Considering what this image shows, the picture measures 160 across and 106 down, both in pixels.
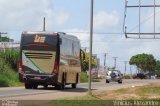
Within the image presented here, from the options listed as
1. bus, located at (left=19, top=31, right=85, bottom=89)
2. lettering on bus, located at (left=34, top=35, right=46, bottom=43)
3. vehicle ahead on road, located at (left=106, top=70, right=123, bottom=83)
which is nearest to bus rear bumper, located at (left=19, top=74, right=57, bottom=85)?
bus, located at (left=19, top=31, right=85, bottom=89)

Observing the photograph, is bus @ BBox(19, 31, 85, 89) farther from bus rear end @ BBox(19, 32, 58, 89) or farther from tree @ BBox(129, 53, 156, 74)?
tree @ BBox(129, 53, 156, 74)

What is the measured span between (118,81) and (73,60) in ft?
100


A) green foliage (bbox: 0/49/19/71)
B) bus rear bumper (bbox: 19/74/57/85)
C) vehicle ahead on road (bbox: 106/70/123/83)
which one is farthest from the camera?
vehicle ahead on road (bbox: 106/70/123/83)

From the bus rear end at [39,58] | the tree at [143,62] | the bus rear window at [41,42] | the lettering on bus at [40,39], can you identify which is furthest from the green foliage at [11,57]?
the tree at [143,62]

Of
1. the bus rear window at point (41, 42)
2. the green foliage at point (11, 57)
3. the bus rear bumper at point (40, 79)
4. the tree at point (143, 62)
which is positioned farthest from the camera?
the tree at point (143, 62)

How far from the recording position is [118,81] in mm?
70312

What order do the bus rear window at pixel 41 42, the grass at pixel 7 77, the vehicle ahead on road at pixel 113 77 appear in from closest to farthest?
the bus rear window at pixel 41 42, the grass at pixel 7 77, the vehicle ahead on road at pixel 113 77

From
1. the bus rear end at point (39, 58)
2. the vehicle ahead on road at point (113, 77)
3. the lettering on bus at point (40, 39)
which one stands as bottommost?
the vehicle ahead on road at point (113, 77)

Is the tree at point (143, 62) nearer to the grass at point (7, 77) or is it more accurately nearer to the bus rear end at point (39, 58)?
the grass at point (7, 77)

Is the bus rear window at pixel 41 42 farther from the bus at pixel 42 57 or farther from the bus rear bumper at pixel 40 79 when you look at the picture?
the bus rear bumper at pixel 40 79

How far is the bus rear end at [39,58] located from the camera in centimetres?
3559

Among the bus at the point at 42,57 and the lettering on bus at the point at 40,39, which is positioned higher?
the lettering on bus at the point at 40,39

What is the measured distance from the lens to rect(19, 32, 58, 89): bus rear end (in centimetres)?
3559

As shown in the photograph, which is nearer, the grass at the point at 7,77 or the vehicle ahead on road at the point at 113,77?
the grass at the point at 7,77
